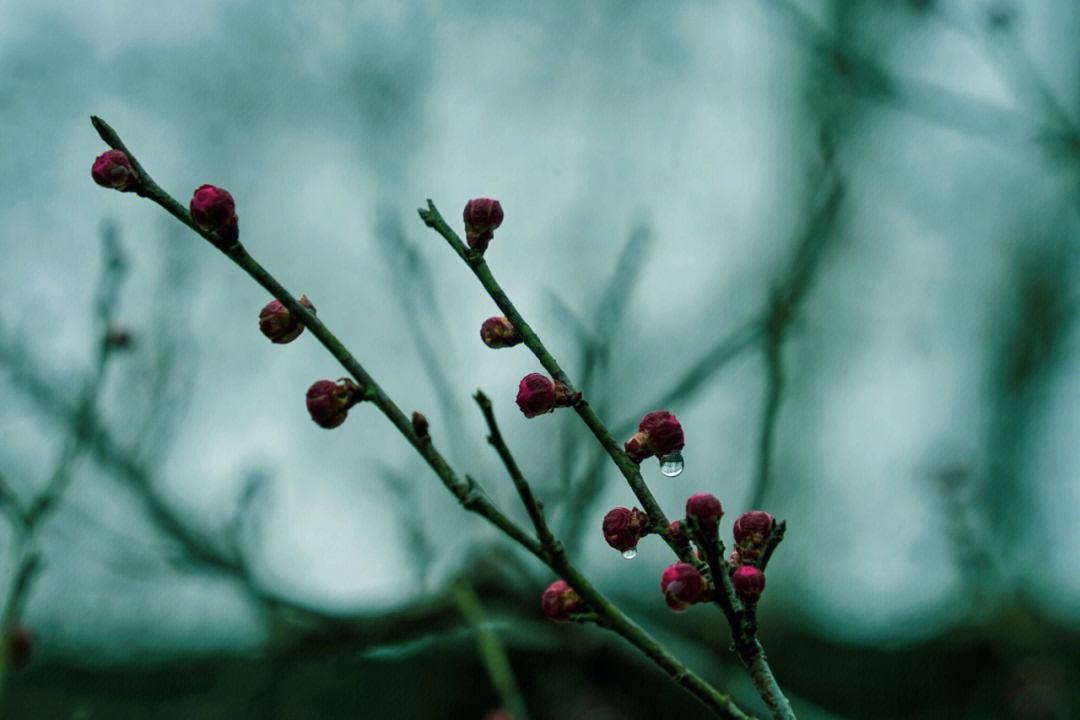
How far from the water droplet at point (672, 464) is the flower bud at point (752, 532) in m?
0.14

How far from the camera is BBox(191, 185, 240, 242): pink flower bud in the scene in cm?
104

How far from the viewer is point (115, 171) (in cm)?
111

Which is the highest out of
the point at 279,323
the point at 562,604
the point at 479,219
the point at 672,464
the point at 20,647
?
the point at 479,219

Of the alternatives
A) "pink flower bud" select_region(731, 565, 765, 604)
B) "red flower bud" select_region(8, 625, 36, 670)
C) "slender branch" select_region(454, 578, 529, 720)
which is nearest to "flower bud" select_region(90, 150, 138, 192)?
"pink flower bud" select_region(731, 565, 765, 604)

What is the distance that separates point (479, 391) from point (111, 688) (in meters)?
5.58

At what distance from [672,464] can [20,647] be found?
6.97ft

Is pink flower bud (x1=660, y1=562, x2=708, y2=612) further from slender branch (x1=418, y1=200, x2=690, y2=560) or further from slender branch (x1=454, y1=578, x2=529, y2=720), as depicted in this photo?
slender branch (x1=454, y1=578, x2=529, y2=720)

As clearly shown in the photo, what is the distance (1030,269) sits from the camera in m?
9.42

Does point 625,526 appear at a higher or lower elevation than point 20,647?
higher

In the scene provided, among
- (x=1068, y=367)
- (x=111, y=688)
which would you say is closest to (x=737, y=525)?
(x=111, y=688)

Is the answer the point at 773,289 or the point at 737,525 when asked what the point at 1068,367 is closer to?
the point at 773,289

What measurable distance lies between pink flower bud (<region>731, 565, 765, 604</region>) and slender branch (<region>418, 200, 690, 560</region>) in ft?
0.22

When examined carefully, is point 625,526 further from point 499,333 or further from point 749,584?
point 499,333

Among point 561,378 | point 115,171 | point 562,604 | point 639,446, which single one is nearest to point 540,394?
point 561,378
